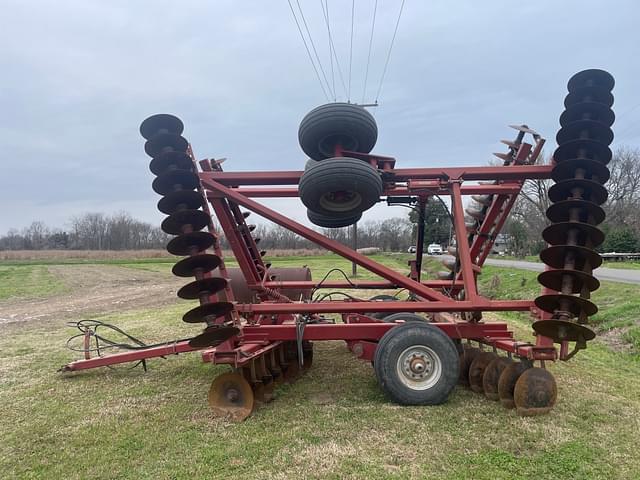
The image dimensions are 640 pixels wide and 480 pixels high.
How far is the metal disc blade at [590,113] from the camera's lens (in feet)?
12.9

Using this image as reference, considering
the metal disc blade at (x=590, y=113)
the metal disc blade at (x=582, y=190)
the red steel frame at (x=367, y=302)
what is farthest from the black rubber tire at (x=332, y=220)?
the metal disc blade at (x=590, y=113)

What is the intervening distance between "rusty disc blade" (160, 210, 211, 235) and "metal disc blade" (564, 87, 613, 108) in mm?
3579

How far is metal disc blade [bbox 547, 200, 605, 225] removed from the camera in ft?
12.9

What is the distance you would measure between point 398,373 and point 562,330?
1.51 meters

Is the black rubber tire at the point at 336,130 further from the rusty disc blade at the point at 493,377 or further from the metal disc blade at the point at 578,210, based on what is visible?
the rusty disc blade at the point at 493,377

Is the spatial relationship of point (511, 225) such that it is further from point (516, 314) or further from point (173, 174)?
point (173, 174)

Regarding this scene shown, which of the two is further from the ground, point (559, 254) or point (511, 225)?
point (511, 225)

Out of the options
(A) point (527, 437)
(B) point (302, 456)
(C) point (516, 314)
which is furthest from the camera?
(C) point (516, 314)

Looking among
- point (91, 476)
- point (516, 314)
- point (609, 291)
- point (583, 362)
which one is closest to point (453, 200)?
point (583, 362)

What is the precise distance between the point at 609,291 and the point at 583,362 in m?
7.22

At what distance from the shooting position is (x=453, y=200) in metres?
4.65

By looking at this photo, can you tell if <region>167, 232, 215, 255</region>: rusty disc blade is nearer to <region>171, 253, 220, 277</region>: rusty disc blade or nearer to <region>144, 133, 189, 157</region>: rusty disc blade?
<region>171, 253, 220, 277</region>: rusty disc blade

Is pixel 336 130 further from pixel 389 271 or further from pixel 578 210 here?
pixel 578 210

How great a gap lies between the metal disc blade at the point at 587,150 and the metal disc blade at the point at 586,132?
7 centimetres
